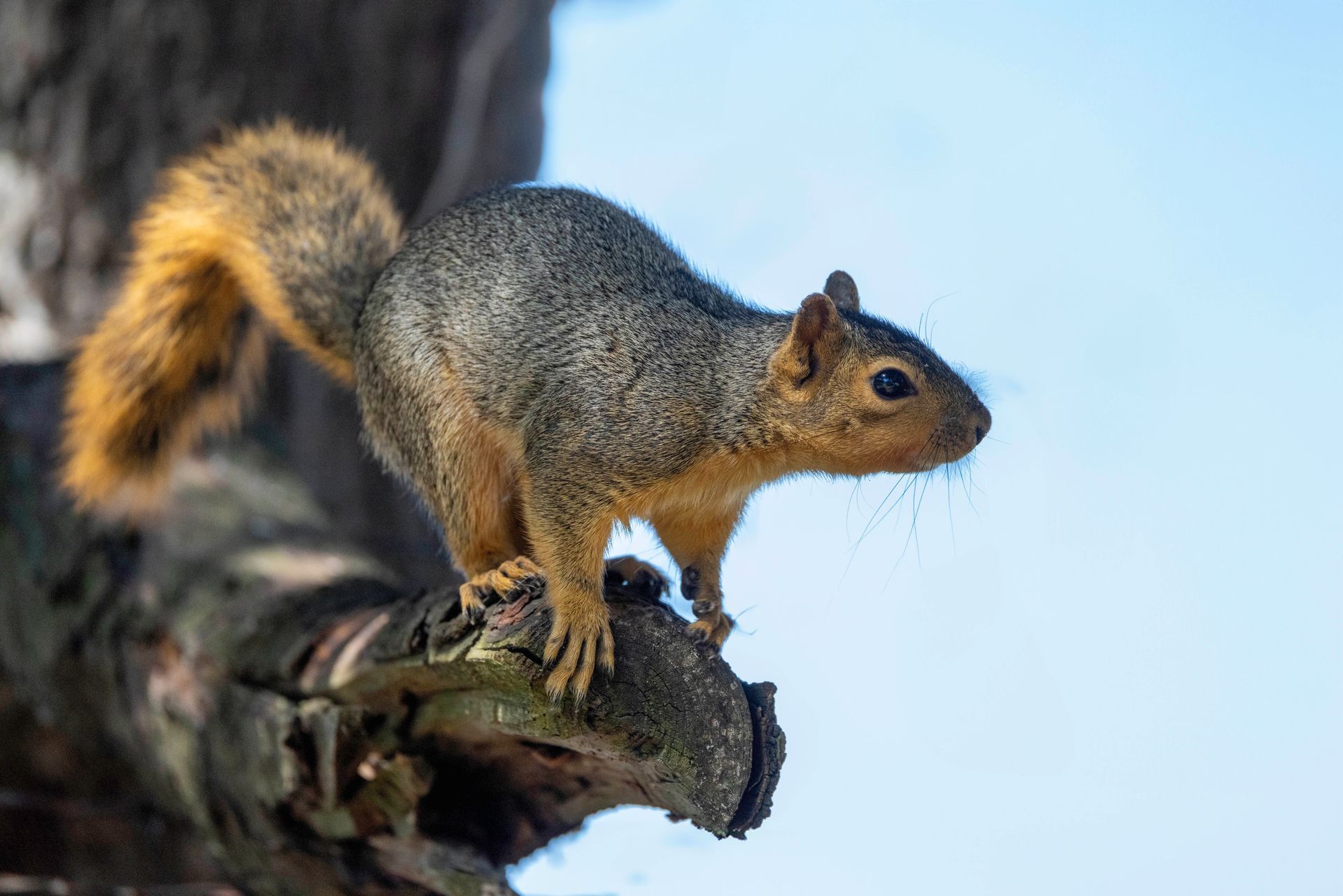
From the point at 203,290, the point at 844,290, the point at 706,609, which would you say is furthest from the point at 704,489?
the point at 203,290

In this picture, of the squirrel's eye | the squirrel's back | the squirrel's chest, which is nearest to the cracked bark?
the squirrel's chest

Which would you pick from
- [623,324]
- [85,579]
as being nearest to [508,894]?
[623,324]

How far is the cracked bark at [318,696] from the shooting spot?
4.88ft

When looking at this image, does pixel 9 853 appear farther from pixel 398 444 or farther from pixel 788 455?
pixel 788 455

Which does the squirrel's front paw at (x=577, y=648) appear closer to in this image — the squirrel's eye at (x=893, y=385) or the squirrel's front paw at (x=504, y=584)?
the squirrel's front paw at (x=504, y=584)

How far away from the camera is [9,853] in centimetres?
225

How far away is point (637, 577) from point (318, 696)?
55 centimetres

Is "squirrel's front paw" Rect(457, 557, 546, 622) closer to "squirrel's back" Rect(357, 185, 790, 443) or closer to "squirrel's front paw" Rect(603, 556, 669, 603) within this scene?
"squirrel's front paw" Rect(603, 556, 669, 603)

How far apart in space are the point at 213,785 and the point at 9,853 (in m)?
0.64

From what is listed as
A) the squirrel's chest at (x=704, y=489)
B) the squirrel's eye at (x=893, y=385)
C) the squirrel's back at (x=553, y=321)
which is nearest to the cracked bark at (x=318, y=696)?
the squirrel's chest at (x=704, y=489)

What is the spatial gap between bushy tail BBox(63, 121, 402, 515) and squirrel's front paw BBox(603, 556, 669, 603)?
0.70 metres

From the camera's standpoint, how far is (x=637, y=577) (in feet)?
6.32

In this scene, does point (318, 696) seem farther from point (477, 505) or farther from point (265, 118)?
point (265, 118)

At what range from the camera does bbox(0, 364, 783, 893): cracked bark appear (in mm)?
1488
